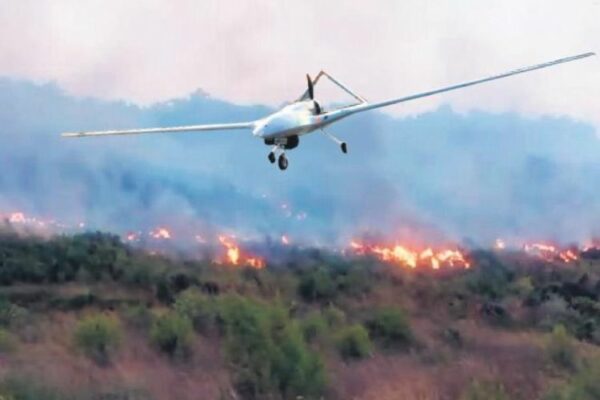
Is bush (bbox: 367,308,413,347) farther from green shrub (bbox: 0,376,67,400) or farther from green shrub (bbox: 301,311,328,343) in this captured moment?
green shrub (bbox: 0,376,67,400)

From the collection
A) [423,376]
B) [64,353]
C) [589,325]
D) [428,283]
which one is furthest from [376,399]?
[428,283]

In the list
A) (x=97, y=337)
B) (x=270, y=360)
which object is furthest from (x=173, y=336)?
(x=270, y=360)

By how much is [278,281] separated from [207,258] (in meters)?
4.56

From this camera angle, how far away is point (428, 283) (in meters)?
73.9

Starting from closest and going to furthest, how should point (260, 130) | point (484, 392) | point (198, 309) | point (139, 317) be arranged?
point (260, 130) < point (484, 392) < point (139, 317) < point (198, 309)

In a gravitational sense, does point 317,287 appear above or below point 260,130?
below

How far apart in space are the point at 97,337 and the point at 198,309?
9330 mm

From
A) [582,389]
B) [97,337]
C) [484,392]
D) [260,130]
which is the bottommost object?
[582,389]

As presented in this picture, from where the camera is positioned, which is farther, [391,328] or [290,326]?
[391,328]

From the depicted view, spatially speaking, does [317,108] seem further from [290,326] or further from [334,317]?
[334,317]

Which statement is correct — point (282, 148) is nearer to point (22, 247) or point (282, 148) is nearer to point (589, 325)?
point (589, 325)

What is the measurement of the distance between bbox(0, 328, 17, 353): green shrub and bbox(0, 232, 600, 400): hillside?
0.47ft

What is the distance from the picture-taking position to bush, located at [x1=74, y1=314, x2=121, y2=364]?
48969mm

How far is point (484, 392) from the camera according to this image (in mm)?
38469
